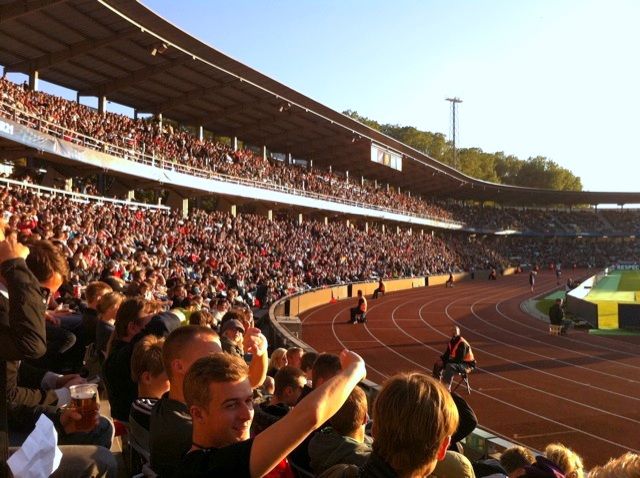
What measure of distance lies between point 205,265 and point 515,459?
843 inches

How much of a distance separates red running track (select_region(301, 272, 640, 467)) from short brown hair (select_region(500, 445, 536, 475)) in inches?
320

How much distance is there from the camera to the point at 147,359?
4.11 meters

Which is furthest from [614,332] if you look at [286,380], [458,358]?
[286,380]

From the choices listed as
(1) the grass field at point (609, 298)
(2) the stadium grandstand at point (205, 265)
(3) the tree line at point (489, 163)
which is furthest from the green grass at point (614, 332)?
(3) the tree line at point (489, 163)

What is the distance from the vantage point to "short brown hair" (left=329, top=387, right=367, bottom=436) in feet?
11.7

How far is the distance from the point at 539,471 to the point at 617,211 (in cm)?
11055

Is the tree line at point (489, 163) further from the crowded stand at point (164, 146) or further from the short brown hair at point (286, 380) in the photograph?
the short brown hair at point (286, 380)

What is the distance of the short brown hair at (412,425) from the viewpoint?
7.86 feet

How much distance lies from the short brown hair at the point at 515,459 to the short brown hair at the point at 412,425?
6.80ft

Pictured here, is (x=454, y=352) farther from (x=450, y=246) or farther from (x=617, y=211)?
(x=617, y=211)

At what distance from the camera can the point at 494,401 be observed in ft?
50.7

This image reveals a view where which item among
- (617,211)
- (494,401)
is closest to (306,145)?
(494,401)

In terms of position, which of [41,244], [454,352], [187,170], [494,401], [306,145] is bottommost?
[494,401]

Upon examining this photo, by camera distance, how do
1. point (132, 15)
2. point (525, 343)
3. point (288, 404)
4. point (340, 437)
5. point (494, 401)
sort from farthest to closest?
point (132, 15) → point (525, 343) → point (494, 401) → point (288, 404) → point (340, 437)
